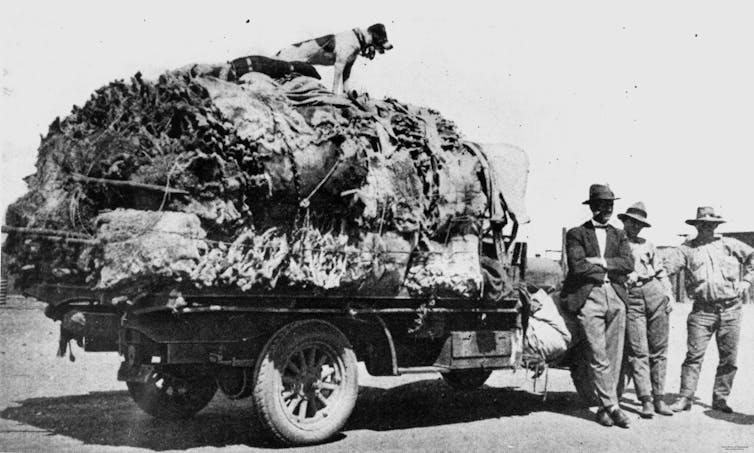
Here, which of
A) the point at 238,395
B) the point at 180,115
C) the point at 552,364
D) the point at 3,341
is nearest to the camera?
the point at 180,115

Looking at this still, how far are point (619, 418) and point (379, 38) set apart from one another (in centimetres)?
529

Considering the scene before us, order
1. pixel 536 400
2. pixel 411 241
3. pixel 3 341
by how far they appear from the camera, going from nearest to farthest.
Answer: pixel 411 241 → pixel 536 400 → pixel 3 341

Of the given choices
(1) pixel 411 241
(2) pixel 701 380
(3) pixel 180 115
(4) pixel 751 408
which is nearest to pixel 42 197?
(3) pixel 180 115

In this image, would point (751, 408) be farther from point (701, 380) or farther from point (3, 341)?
point (3, 341)

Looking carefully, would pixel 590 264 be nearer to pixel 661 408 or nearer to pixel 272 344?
pixel 661 408

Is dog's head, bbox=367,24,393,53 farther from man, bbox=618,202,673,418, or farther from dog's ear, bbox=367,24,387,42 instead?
man, bbox=618,202,673,418

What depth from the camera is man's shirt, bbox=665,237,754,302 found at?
941 centimetres

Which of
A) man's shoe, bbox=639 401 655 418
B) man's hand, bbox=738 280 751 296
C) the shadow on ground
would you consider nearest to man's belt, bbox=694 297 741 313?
man's hand, bbox=738 280 751 296

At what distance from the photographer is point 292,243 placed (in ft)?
22.2

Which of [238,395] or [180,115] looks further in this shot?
[238,395]

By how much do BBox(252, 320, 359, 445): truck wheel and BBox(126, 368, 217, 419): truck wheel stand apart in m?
1.16

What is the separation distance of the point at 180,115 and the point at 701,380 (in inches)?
348

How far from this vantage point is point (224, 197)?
6305 mm

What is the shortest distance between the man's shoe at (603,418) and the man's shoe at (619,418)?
0.05 m
